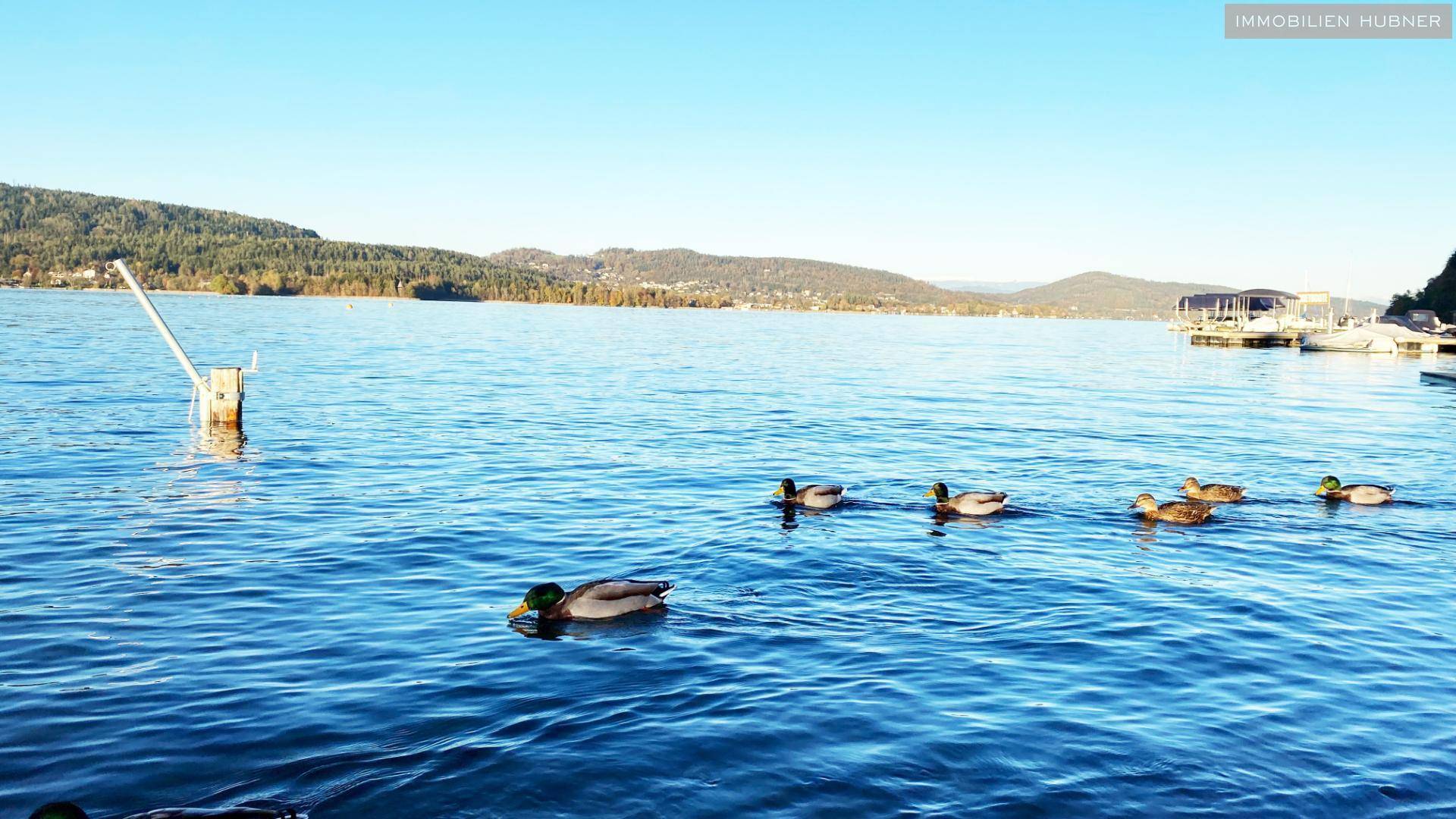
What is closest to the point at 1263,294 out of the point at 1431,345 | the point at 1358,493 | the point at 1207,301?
the point at 1207,301

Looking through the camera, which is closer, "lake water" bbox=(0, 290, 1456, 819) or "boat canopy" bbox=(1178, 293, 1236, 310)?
"lake water" bbox=(0, 290, 1456, 819)

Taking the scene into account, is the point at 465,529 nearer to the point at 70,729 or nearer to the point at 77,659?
the point at 77,659

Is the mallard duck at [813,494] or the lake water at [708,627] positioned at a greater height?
the mallard duck at [813,494]

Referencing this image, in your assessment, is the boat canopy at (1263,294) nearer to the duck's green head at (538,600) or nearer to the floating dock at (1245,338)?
the floating dock at (1245,338)

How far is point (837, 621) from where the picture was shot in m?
11.9

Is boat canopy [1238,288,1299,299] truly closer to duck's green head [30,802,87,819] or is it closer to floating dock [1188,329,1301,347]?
floating dock [1188,329,1301,347]

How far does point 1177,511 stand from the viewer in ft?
58.3

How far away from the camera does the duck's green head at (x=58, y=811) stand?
6.15 meters

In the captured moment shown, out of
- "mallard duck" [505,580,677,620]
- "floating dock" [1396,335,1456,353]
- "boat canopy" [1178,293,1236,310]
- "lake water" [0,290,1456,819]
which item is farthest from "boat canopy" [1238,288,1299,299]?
"mallard duck" [505,580,677,620]

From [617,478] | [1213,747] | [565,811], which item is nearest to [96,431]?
[617,478]

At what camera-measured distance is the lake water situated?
780 cm

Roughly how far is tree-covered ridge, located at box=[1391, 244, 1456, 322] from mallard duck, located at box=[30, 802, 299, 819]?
123910 millimetres

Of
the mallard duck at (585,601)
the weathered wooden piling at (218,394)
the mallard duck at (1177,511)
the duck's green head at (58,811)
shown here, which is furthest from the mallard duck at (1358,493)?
the weathered wooden piling at (218,394)

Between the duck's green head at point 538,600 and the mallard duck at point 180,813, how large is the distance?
4.79 metres
